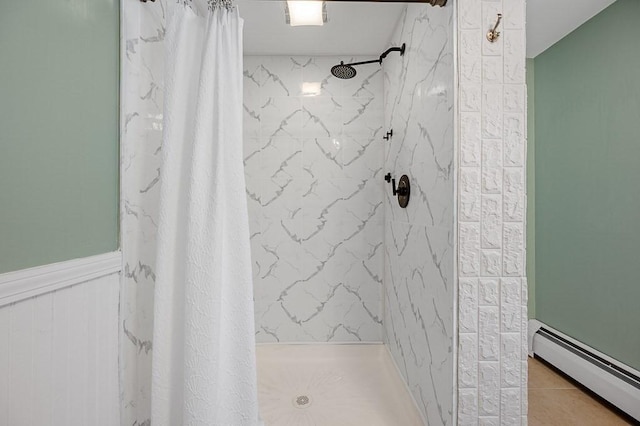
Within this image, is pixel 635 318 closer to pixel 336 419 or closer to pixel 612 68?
pixel 612 68

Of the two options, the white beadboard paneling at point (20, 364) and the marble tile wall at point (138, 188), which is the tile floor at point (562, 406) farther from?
the white beadboard paneling at point (20, 364)

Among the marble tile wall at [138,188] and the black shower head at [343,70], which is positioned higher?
the black shower head at [343,70]

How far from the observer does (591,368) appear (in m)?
1.72

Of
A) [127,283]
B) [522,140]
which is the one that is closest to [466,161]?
[522,140]

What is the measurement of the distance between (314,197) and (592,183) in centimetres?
183

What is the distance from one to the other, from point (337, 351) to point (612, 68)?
258 cm

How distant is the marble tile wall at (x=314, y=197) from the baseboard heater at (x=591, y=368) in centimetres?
113

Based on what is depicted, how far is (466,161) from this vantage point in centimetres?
115

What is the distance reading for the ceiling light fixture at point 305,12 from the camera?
4.94 ft

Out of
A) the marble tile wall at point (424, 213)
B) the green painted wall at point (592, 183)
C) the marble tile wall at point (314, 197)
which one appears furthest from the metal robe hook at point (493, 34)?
the marble tile wall at point (314, 197)

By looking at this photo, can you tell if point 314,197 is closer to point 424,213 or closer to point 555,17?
point 424,213

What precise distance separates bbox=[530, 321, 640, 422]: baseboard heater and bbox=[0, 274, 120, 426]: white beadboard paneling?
93.4 inches

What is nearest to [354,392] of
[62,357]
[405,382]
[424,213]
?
[405,382]

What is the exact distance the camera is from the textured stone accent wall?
1145 mm
